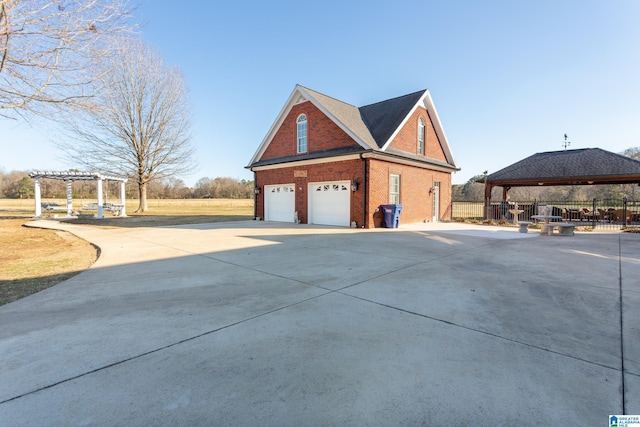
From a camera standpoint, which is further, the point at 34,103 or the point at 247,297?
the point at 34,103

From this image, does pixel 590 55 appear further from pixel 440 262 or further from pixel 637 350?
pixel 637 350

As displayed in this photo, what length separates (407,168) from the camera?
53.1 feet

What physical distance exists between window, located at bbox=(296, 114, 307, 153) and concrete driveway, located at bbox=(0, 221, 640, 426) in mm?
12333

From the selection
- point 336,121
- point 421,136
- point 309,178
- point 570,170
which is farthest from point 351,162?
point 570,170

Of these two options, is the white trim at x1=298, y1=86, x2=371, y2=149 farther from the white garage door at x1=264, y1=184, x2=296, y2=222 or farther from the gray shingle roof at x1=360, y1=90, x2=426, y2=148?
the white garage door at x1=264, y1=184, x2=296, y2=222

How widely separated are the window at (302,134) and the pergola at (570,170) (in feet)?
42.2

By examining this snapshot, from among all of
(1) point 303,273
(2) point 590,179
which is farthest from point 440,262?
(2) point 590,179

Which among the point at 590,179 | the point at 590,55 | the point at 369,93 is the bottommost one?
the point at 590,179

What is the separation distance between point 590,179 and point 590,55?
Answer: 368 inches

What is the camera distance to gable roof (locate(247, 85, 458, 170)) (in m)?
14.6

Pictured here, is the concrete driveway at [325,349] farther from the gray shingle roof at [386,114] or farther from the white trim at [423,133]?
the white trim at [423,133]

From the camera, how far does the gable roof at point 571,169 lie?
56.3ft

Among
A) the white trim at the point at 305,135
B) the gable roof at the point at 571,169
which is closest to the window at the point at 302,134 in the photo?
the white trim at the point at 305,135

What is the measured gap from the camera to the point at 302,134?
17.0 meters
